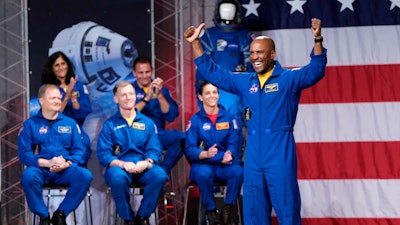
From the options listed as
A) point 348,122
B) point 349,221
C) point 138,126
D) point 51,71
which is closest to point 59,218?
point 138,126

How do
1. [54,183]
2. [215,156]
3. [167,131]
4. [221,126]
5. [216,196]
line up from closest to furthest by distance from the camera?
1. [54,183]
2. [215,156]
3. [221,126]
4. [216,196]
5. [167,131]

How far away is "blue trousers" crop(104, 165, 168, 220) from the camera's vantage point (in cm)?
594

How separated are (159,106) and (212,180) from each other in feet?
3.18

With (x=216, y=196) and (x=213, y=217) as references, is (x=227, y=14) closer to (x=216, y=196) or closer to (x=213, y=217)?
(x=216, y=196)

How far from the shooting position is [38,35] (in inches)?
277

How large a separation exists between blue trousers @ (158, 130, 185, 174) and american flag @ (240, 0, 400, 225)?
44.5 inches

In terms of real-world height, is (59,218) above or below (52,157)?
below

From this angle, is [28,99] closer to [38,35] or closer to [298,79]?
[38,35]

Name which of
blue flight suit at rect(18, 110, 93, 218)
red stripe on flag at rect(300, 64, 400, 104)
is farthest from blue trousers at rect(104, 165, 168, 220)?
red stripe on flag at rect(300, 64, 400, 104)

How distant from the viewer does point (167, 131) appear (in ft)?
22.2

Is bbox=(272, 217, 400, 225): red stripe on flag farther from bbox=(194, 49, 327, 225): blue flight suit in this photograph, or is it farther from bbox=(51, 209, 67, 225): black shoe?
bbox=(194, 49, 327, 225): blue flight suit

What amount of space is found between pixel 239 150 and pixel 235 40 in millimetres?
1025

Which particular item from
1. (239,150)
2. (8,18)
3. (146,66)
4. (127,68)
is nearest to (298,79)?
(239,150)

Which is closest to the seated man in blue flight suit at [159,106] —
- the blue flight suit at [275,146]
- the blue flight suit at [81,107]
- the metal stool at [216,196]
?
the metal stool at [216,196]
